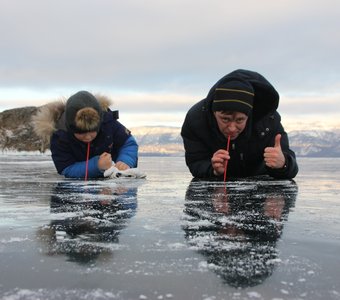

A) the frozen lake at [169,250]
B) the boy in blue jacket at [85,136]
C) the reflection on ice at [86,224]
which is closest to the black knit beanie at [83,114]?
the boy in blue jacket at [85,136]

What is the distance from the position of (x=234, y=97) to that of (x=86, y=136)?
1655mm

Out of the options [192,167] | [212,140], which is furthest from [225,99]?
[192,167]

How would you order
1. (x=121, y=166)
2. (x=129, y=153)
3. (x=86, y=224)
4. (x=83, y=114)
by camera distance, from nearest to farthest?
1. (x=86, y=224)
2. (x=83, y=114)
3. (x=121, y=166)
4. (x=129, y=153)

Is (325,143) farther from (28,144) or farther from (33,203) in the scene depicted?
(33,203)

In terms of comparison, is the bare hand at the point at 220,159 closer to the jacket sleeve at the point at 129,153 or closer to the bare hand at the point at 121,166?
the bare hand at the point at 121,166

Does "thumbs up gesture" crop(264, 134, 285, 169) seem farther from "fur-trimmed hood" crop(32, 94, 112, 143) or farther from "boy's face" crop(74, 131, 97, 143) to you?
"fur-trimmed hood" crop(32, 94, 112, 143)

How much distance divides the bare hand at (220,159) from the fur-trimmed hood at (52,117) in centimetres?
166

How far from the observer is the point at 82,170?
174 inches

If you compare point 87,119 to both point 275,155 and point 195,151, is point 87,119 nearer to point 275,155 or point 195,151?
point 195,151

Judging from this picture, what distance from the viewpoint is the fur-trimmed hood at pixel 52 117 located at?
15.6 ft

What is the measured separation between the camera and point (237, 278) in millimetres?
1029

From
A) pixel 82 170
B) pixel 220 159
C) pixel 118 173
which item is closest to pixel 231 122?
pixel 220 159

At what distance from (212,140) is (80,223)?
8.15 feet

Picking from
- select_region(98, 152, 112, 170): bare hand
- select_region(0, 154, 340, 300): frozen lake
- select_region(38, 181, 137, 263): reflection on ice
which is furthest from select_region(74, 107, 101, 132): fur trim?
select_region(0, 154, 340, 300): frozen lake
